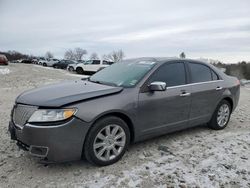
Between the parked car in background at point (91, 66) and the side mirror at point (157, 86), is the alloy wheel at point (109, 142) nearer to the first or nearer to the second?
the side mirror at point (157, 86)

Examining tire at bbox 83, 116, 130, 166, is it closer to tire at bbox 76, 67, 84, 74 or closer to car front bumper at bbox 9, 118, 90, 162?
car front bumper at bbox 9, 118, 90, 162

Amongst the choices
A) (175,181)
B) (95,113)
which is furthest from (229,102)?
(95,113)

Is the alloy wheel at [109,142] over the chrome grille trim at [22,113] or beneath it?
beneath

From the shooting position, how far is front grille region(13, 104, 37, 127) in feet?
11.5

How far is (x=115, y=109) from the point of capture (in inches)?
148

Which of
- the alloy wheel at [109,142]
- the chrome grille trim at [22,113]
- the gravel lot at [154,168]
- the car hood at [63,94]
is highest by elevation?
the car hood at [63,94]

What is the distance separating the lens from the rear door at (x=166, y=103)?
4148 millimetres

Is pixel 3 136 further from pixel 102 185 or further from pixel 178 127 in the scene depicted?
pixel 178 127

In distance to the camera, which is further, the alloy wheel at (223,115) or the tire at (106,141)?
the alloy wheel at (223,115)

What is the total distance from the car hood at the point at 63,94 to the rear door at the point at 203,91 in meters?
1.64

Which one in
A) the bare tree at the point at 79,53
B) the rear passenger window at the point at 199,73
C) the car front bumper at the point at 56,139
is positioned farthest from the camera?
the bare tree at the point at 79,53

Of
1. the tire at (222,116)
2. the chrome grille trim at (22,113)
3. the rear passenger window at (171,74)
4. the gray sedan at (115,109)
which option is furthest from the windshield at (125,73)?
the tire at (222,116)

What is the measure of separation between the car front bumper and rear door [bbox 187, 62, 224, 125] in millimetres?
2275

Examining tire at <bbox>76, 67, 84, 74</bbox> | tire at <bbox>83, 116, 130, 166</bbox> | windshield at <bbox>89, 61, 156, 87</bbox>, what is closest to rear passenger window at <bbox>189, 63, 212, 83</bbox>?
windshield at <bbox>89, 61, 156, 87</bbox>
